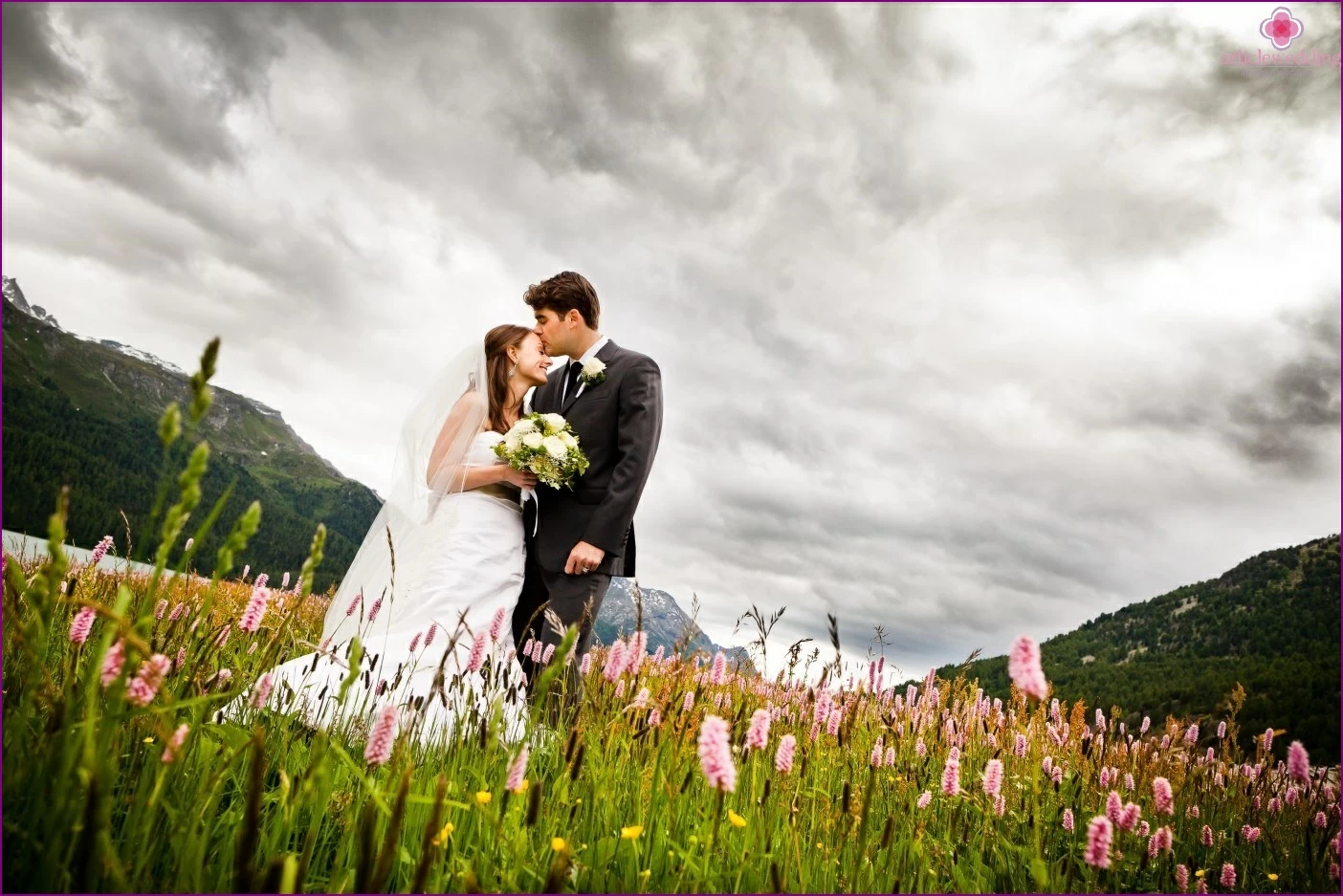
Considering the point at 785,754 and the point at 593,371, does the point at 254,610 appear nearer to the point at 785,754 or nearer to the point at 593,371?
the point at 785,754

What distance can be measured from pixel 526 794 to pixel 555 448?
→ 128 inches

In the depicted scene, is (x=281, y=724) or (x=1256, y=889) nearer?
(x=281, y=724)

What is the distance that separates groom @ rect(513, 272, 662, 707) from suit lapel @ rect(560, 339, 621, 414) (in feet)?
0.04

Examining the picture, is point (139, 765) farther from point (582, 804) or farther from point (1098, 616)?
point (1098, 616)

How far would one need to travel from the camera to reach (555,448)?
590 centimetres

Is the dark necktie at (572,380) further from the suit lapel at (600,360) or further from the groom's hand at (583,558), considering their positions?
the groom's hand at (583,558)

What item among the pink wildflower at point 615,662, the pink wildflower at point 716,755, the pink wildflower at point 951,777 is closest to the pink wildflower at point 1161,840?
the pink wildflower at point 951,777

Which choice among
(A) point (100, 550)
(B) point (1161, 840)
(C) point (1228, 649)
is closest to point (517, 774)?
(B) point (1161, 840)

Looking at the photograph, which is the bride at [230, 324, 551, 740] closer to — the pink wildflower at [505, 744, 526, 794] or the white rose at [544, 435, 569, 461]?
the white rose at [544, 435, 569, 461]

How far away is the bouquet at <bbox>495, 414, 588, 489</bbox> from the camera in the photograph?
5.92 meters

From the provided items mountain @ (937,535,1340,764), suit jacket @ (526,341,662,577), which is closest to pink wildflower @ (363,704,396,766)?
suit jacket @ (526,341,662,577)

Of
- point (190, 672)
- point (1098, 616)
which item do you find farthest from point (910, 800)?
point (1098, 616)

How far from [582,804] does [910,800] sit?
79.9 inches

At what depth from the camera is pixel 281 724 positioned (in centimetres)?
333
